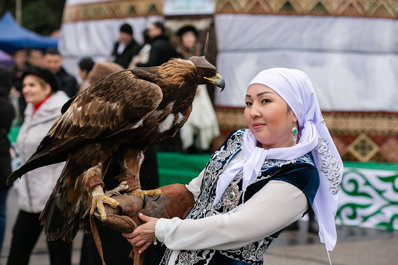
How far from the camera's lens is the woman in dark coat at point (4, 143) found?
5801 millimetres

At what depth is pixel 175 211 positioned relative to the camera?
2.90 metres

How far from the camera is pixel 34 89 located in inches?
214

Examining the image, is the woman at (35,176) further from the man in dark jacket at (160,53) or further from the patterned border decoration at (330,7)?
the patterned border decoration at (330,7)

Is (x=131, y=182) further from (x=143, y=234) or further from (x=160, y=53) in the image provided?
(x=160, y=53)

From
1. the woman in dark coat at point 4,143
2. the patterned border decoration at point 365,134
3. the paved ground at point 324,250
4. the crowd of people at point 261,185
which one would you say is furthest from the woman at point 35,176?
the patterned border decoration at point 365,134

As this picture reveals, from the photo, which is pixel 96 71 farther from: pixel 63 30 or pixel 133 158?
pixel 63 30

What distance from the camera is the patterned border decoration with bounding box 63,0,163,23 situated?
1029cm

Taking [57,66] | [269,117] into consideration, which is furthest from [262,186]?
[57,66]

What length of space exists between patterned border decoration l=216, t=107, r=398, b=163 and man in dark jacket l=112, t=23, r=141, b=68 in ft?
9.52

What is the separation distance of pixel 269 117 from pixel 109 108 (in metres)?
0.68

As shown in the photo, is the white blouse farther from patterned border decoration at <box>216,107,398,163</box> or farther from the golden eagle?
patterned border decoration at <box>216,107,398,163</box>

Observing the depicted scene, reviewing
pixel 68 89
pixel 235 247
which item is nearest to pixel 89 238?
pixel 235 247

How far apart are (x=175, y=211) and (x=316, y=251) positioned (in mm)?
4212

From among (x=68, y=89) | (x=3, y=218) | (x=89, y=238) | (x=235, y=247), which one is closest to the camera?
(x=235, y=247)
